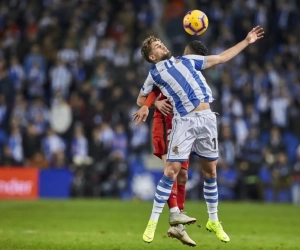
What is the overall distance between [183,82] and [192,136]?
2.26 ft

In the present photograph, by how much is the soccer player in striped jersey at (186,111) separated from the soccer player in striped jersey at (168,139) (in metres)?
0.14

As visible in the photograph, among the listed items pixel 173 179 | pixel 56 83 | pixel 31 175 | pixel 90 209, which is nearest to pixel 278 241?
pixel 173 179

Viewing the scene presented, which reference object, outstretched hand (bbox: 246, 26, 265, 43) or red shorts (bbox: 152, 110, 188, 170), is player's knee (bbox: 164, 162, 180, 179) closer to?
red shorts (bbox: 152, 110, 188, 170)

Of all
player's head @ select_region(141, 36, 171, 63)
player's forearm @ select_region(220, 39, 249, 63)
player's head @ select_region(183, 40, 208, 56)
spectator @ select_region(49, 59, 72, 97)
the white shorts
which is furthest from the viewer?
spectator @ select_region(49, 59, 72, 97)

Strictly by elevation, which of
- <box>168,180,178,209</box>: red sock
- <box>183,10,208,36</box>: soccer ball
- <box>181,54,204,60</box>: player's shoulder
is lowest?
<box>168,180,178,209</box>: red sock

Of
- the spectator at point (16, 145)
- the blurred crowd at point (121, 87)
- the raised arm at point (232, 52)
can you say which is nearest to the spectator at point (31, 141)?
the blurred crowd at point (121, 87)

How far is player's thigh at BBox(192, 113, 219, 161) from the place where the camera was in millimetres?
10102

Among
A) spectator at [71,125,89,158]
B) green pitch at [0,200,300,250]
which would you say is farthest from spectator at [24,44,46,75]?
green pitch at [0,200,300,250]

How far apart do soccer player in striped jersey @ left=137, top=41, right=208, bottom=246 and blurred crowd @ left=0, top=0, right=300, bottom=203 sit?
10333 mm

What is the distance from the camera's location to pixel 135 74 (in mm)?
23453

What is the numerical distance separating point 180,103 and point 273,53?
14.8 m

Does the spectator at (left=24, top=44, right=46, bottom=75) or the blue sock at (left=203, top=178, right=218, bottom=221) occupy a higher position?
the spectator at (left=24, top=44, right=46, bottom=75)

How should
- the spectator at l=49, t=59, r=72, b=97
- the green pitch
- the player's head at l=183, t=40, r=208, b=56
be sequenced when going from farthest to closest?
the spectator at l=49, t=59, r=72, b=97 → the green pitch → the player's head at l=183, t=40, r=208, b=56

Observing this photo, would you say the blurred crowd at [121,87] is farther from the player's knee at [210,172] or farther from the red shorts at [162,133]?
the player's knee at [210,172]
